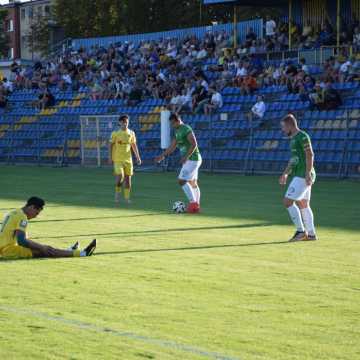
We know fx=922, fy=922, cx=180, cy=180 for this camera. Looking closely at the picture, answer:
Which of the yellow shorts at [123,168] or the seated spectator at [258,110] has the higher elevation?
the seated spectator at [258,110]

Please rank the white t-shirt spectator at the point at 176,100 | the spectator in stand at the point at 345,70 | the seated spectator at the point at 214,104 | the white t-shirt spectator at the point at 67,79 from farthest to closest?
1. the white t-shirt spectator at the point at 67,79
2. the white t-shirt spectator at the point at 176,100
3. the seated spectator at the point at 214,104
4. the spectator in stand at the point at 345,70

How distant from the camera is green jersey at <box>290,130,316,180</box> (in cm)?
1452

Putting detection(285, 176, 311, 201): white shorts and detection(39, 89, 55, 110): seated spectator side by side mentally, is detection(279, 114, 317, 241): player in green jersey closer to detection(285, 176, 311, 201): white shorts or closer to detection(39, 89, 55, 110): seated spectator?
detection(285, 176, 311, 201): white shorts

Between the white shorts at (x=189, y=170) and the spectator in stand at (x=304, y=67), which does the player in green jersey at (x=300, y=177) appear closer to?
the white shorts at (x=189, y=170)

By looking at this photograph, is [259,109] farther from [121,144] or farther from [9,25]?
[9,25]

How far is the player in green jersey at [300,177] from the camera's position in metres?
14.5

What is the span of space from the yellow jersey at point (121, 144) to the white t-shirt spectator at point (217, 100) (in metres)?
15.0

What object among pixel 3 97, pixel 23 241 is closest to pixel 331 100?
pixel 3 97

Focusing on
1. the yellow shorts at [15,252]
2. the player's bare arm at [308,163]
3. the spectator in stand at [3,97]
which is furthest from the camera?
the spectator in stand at [3,97]

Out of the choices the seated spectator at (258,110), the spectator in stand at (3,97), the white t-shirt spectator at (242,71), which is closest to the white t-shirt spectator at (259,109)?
the seated spectator at (258,110)

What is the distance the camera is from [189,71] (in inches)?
1640

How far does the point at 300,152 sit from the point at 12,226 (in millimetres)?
4837

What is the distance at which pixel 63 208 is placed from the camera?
2078cm

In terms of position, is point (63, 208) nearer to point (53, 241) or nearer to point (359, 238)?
point (53, 241)
